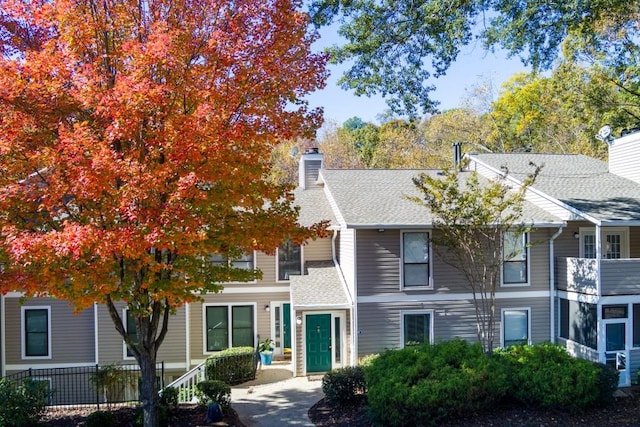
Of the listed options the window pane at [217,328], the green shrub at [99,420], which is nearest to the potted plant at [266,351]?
the window pane at [217,328]

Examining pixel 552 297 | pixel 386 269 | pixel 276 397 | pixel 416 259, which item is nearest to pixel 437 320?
pixel 416 259

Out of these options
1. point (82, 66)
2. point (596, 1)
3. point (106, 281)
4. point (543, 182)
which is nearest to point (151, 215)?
point (106, 281)

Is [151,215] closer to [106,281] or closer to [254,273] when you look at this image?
[106,281]

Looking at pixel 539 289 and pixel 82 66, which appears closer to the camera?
pixel 82 66

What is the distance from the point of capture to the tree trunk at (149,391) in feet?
34.5

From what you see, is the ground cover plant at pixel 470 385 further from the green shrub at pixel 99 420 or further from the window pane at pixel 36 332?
the window pane at pixel 36 332

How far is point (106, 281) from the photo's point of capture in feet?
29.1

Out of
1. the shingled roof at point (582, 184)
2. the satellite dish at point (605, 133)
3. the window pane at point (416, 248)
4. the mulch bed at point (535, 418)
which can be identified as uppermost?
the satellite dish at point (605, 133)

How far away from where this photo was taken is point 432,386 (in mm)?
10180

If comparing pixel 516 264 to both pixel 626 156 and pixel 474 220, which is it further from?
pixel 626 156

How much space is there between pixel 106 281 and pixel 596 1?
1252cm

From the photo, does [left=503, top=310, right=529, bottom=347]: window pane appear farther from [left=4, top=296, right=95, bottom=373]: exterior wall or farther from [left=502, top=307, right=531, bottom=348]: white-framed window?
[left=4, top=296, right=95, bottom=373]: exterior wall

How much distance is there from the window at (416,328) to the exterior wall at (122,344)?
7511 millimetres

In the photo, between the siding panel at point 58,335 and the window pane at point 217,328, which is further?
the window pane at point 217,328
